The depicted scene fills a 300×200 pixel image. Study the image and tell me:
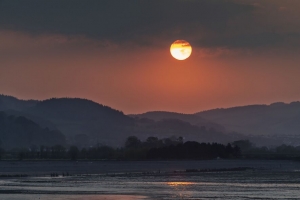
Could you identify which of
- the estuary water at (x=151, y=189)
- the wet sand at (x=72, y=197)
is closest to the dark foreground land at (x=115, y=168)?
the estuary water at (x=151, y=189)

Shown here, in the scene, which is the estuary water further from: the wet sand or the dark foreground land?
the dark foreground land

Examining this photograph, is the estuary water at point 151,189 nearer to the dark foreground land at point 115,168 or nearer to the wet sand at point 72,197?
the wet sand at point 72,197

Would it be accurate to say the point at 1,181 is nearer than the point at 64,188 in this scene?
No

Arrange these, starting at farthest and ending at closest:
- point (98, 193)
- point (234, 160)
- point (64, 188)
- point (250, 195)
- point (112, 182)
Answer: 1. point (234, 160)
2. point (112, 182)
3. point (64, 188)
4. point (98, 193)
5. point (250, 195)

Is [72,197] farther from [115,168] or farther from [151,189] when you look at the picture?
[115,168]

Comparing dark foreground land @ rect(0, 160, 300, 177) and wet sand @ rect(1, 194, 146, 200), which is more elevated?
dark foreground land @ rect(0, 160, 300, 177)

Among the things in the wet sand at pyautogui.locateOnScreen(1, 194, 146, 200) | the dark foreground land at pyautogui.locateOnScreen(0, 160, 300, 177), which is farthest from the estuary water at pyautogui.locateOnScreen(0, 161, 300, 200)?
the dark foreground land at pyautogui.locateOnScreen(0, 160, 300, 177)

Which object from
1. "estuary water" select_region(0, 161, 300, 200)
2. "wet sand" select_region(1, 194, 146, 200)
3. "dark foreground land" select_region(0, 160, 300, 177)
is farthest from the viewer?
"dark foreground land" select_region(0, 160, 300, 177)

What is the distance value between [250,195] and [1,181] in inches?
1615

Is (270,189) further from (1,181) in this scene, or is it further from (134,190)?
(1,181)

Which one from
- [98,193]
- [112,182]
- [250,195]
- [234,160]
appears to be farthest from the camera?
[234,160]

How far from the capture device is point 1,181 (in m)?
105

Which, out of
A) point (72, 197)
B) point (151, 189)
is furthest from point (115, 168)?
point (72, 197)

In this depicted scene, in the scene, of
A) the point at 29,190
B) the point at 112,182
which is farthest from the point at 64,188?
the point at 112,182
